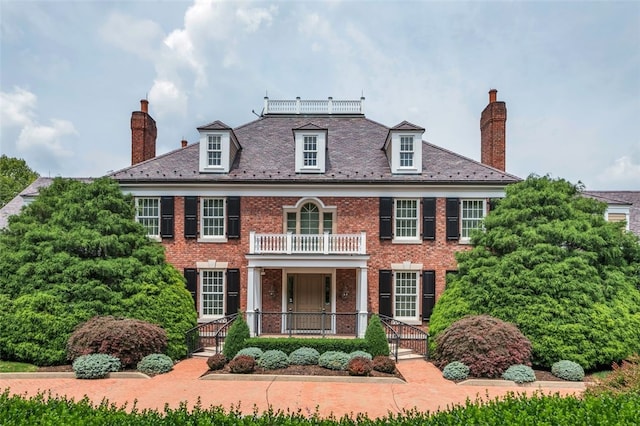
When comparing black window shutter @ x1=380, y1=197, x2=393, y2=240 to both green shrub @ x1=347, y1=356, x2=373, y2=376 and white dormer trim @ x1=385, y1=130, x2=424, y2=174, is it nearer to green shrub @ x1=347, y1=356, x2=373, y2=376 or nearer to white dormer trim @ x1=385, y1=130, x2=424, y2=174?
white dormer trim @ x1=385, y1=130, x2=424, y2=174

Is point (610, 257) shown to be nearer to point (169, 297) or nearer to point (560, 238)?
point (560, 238)

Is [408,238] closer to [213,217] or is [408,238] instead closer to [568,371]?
[568,371]

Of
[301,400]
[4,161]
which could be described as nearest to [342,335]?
[301,400]

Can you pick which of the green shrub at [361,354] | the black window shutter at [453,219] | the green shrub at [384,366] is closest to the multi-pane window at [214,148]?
the green shrub at [361,354]

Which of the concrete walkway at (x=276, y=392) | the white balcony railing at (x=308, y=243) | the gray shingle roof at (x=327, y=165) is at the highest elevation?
the gray shingle roof at (x=327, y=165)

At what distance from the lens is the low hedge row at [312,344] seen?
1357 cm

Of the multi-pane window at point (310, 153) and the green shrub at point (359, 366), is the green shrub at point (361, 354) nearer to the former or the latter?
the green shrub at point (359, 366)

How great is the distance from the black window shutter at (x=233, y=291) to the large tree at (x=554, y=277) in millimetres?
8552

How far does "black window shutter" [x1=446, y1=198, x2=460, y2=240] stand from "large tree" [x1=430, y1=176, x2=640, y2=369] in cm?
241

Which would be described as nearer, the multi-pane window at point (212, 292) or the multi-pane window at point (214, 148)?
the multi-pane window at point (212, 292)

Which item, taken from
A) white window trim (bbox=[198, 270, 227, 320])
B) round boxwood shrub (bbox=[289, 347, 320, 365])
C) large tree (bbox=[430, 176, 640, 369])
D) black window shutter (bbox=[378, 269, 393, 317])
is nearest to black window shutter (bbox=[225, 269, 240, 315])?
white window trim (bbox=[198, 270, 227, 320])

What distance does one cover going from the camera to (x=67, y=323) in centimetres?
1273

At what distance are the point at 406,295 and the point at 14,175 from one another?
51.3 metres

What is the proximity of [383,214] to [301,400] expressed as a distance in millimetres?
9748
